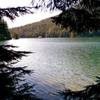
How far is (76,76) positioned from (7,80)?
2543 cm

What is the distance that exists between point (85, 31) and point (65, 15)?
400 mm

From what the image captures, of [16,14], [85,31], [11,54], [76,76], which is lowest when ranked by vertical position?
[76,76]

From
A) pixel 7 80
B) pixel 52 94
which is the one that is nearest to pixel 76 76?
pixel 52 94

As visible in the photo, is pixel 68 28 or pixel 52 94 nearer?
pixel 68 28

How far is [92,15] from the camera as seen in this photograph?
15.0 ft

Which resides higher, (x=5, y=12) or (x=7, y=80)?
(x=5, y=12)

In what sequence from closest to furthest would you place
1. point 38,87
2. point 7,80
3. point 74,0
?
point 74,0
point 7,80
point 38,87

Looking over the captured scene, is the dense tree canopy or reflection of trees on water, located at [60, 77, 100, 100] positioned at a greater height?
the dense tree canopy

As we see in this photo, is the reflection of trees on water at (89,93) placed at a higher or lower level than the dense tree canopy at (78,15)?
lower

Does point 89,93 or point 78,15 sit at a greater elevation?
point 78,15

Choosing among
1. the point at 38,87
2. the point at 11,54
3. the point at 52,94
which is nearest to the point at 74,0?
the point at 11,54

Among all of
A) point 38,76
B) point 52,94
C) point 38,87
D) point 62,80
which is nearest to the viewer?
point 52,94

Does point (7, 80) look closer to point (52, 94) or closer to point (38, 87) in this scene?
point (52, 94)

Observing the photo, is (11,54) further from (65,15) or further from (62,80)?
(62,80)
